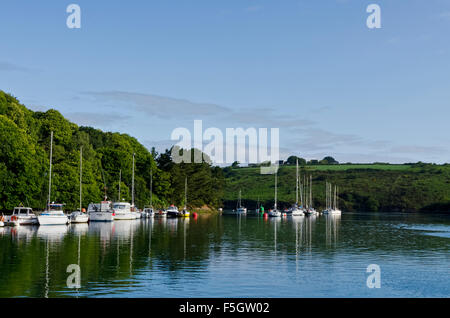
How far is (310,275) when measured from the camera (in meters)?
37.7

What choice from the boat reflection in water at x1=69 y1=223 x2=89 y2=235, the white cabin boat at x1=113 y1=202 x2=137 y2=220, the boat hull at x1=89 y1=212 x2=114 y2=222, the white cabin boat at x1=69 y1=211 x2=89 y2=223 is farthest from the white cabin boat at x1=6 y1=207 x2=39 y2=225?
the white cabin boat at x1=113 y1=202 x2=137 y2=220

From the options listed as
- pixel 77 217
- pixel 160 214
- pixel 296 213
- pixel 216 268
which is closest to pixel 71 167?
pixel 77 217

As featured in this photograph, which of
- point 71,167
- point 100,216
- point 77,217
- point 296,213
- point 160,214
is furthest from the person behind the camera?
point 296,213

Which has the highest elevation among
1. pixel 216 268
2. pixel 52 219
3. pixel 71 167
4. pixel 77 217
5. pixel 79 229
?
pixel 71 167

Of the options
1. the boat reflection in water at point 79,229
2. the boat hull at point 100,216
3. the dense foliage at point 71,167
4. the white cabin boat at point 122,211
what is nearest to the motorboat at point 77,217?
the boat reflection in water at point 79,229

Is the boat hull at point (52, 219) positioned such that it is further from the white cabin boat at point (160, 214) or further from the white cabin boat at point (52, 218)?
the white cabin boat at point (160, 214)

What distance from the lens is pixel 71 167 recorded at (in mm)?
111000

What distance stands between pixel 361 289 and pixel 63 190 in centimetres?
8587

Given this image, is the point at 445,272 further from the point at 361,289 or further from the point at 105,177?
the point at 105,177

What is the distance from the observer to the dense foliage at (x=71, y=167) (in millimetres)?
91812

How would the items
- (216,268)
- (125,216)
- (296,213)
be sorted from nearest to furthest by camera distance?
(216,268) → (125,216) → (296,213)

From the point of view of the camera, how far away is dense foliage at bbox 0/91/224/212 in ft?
301

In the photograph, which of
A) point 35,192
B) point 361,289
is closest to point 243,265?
point 361,289

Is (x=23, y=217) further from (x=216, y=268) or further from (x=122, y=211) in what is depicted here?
(x=216, y=268)
